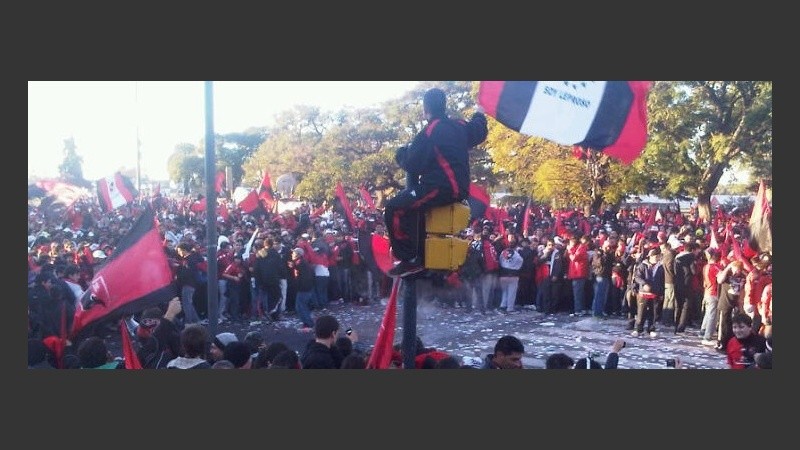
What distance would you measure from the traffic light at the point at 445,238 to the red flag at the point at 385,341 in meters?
1.48

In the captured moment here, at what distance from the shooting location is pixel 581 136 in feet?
23.8

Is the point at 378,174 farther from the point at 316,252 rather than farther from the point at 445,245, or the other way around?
the point at 445,245

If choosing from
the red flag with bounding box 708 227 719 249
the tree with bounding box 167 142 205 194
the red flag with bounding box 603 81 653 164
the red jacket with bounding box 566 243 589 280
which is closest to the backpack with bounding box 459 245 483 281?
the red jacket with bounding box 566 243 589 280

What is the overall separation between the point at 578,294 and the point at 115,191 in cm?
557

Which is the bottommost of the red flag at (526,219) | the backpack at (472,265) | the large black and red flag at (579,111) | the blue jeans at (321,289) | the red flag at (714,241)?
the blue jeans at (321,289)

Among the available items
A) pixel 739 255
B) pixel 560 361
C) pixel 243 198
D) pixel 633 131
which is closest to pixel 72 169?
pixel 243 198

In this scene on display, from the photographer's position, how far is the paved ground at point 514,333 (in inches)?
341

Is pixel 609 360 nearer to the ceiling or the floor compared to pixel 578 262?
nearer to the floor

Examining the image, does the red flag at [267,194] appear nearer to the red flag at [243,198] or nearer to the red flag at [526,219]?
the red flag at [243,198]

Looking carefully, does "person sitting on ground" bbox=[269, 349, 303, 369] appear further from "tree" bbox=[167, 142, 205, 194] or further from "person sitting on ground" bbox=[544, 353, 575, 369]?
"person sitting on ground" bbox=[544, 353, 575, 369]

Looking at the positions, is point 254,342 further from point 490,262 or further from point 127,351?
point 490,262

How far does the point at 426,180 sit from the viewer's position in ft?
19.1

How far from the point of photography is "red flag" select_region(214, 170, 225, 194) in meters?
8.90

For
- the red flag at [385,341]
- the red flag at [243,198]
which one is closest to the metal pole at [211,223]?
the red flag at [243,198]
